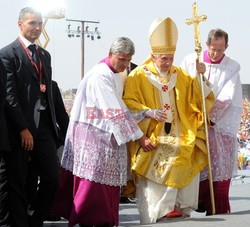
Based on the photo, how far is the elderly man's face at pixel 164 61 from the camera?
497 cm

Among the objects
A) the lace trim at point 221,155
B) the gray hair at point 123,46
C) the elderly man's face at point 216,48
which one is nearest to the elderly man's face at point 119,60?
the gray hair at point 123,46

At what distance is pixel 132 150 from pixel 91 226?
0.72 meters

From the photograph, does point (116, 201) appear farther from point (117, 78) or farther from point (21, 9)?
point (21, 9)

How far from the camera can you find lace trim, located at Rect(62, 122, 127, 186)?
4754 millimetres

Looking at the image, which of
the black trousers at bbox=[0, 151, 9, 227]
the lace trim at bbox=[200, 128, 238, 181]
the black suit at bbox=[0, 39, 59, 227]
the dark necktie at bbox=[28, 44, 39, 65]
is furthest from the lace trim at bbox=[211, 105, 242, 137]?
the black trousers at bbox=[0, 151, 9, 227]

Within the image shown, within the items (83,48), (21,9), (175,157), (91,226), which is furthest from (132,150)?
(83,48)

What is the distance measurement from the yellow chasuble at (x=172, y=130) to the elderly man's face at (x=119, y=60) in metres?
0.26

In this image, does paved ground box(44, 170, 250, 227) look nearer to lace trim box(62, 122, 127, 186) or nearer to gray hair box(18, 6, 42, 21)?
lace trim box(62, 122, 127, 186)

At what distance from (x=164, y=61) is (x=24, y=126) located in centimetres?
137

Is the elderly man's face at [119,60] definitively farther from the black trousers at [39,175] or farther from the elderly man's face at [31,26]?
the black trousers at [39,175]

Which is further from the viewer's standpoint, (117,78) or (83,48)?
(83,48)

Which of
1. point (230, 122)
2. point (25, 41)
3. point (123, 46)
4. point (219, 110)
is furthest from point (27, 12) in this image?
point (230, 122)

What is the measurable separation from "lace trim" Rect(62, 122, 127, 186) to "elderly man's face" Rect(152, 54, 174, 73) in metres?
0.76

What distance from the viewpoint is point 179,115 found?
502cm
